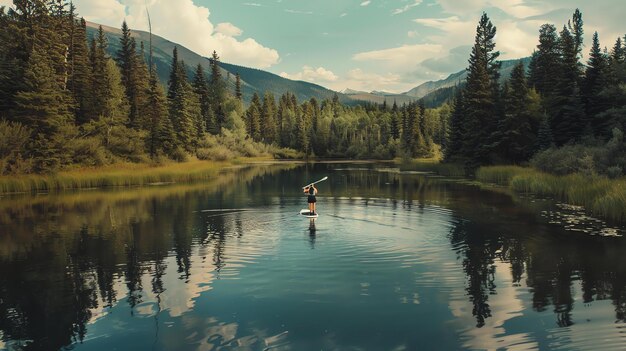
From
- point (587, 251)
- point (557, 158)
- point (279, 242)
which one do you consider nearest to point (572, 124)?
point (557, 158)

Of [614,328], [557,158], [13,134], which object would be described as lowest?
[614,328]

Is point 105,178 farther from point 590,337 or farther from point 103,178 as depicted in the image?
point 590,337

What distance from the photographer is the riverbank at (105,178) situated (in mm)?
41750

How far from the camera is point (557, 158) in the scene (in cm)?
3962

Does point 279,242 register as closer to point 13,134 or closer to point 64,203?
point 64,203

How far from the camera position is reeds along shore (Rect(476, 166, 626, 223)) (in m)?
23.9

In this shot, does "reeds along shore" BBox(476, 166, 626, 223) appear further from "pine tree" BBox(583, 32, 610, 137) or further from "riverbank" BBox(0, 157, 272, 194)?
"riverbank" BBox(0, 157, 272, 194)

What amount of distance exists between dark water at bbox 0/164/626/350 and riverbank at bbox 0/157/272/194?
63.1 feet

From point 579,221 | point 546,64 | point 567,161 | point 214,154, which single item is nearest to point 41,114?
point 214,154

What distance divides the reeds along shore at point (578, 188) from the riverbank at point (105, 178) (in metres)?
38.6

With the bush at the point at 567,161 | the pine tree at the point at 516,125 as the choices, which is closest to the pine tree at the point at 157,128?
the pine tree at the point at 516,125

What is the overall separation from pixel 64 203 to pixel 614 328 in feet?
113

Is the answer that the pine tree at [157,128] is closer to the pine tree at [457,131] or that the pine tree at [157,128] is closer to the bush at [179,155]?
the bush at [179,155]

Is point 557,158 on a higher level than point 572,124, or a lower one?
lower
